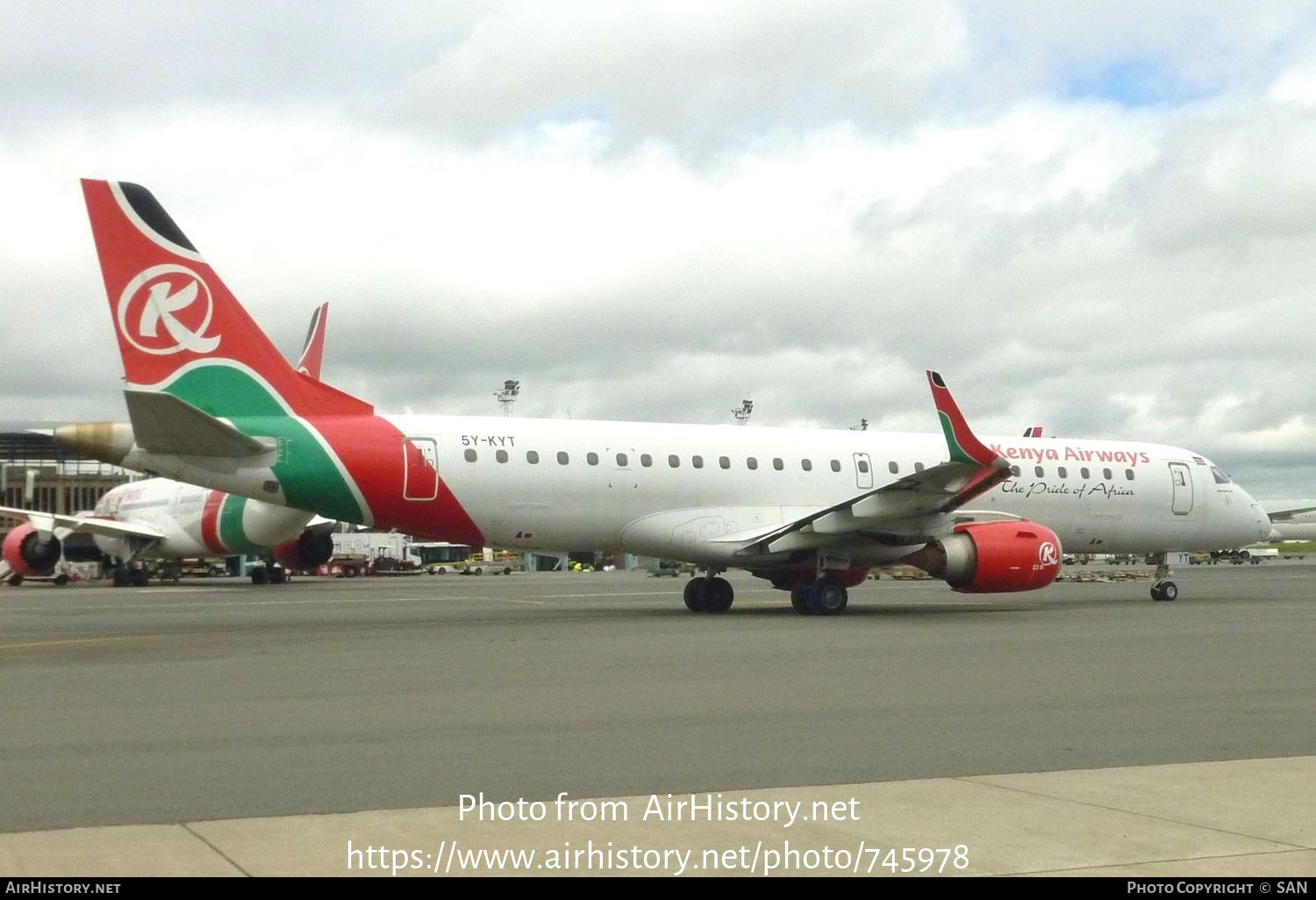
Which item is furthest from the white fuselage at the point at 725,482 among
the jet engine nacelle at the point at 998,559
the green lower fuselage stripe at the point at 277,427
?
the green lower fuselage stripe at the point at 277,427

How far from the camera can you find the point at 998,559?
885 inches

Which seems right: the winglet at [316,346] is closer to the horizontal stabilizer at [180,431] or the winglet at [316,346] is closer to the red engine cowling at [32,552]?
the red engine cowling at [32,552]

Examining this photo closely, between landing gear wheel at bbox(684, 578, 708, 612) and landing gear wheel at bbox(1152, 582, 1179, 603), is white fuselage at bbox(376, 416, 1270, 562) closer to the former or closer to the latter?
landing gear wheel at bbox(1152, 582, 1179, 603)

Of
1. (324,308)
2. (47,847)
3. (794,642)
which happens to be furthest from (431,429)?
(324,308)

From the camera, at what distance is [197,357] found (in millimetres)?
20859

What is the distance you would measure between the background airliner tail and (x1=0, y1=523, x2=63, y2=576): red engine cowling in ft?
106

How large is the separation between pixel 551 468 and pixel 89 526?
105 ft

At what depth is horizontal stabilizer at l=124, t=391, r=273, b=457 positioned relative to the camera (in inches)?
749

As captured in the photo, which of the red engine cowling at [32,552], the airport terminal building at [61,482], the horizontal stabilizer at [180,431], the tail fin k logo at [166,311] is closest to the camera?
the horizontal stabilizer at [180,431]

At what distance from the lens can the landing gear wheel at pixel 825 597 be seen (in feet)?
75.5

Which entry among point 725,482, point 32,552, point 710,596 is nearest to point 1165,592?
point 710,596

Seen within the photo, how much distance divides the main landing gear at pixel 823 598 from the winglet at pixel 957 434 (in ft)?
9.92
